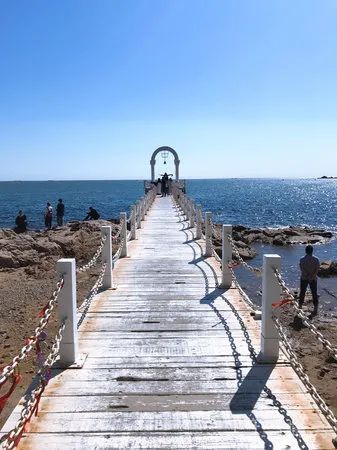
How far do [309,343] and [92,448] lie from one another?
7.72 m

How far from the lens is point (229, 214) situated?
64.3 m

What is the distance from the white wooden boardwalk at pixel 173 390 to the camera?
3.81 m

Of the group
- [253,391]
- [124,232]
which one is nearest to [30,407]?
[253,391]

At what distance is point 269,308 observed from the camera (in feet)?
16.9

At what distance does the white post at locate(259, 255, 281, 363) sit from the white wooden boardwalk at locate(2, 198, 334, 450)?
0.17 metres

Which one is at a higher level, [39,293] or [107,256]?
[107,256]

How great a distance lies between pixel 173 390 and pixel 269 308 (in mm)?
1388

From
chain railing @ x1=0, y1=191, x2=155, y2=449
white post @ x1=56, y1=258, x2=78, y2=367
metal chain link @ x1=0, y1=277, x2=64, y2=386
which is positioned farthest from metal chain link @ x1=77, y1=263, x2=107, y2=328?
metal chain link @ x1=0, y1=277, x2=64, y2=386

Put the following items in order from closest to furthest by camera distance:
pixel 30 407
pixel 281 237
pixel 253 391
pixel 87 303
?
1. pixel 30 407
2. pixel 253 391
3. pixel 87 303
4. pixel 281 237

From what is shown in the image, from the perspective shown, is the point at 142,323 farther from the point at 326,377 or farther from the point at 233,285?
the point at 326,377

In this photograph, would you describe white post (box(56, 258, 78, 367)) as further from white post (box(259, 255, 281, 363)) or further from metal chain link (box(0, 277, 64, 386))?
white post (box(259, 255, 281, 363))

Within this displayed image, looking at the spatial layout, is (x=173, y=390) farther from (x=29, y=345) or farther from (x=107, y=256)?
(x=107, y=256)

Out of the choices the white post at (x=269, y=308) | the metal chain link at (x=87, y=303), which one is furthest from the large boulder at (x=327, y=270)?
the white post at (x=269, y=308)

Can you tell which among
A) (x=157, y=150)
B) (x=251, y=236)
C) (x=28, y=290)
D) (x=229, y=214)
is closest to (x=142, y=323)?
(x=28, y=290)
